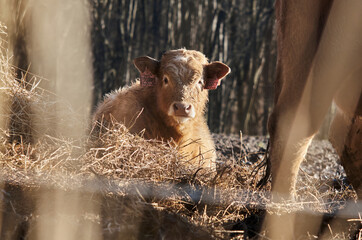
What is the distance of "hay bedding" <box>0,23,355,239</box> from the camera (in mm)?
2859

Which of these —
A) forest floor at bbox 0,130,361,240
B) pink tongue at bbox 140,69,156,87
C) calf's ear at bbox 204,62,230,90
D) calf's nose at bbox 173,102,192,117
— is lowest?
forest floor at bbox 0,130,361,240

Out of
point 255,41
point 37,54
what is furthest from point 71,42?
point 255,41

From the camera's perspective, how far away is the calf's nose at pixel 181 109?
480 cm

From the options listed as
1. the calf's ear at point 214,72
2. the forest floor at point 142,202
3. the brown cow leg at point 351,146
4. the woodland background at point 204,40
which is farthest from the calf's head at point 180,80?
the woodland background at point 204,40

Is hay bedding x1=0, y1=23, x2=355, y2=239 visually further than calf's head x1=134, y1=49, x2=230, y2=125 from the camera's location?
No

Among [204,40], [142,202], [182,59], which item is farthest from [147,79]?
[204,40]

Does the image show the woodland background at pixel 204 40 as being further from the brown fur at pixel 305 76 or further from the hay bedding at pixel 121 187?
the brown fur at pixel 305 76

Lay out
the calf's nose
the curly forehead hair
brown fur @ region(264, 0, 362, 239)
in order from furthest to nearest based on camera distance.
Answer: the curly forehead hair, the calf's nose, brown fur @ region(264, 0, 362, 239)

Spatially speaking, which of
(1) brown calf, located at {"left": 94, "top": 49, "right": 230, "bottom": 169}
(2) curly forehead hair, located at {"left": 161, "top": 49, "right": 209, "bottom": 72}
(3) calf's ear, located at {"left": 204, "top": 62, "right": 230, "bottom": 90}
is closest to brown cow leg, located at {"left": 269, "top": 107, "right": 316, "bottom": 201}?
(1) brown calf, located at {"left": 94, "top": 49, "right": 230, "bottom": 169}

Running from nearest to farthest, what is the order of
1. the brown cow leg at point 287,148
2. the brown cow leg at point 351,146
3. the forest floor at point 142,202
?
the forest floor at point 142,202, the brown cow leg at point 287,148, the brown cow leg at point 351,146

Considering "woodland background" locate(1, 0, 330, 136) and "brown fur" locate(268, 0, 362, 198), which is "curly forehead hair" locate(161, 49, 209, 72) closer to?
"brown fur" locate(268, 0, 362, 198)

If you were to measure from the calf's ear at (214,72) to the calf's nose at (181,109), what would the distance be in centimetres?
63

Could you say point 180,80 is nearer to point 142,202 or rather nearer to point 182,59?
point 182,59

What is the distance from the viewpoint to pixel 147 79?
523cm
